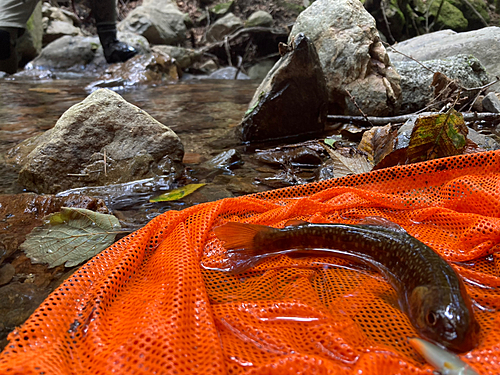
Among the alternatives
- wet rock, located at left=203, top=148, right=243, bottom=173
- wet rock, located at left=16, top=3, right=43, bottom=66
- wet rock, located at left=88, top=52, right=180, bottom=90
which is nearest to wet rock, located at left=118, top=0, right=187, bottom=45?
wet rock, located at left=16, top=3, right=43, bottom=66

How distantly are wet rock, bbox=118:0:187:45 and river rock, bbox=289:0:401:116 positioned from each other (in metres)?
12.2

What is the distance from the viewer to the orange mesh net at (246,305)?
1.10m

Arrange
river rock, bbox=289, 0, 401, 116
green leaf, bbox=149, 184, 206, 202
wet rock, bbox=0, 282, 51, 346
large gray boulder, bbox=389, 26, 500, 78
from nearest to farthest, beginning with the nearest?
wet rock, bbox=0, 282, 51, 346
green leaf, bbox=149, 184, 206, 202
river rock, bbox=289, 0, 401, 116
large gray boulder, bbox=389, 26, 500, 78

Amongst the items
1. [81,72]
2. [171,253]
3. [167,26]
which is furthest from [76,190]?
[167,26]

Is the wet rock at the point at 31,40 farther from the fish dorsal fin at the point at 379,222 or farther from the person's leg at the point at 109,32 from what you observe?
the fish dorsal fin at the point at 379,222

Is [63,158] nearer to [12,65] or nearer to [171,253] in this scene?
[171,253]

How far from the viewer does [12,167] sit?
3594 millimetres

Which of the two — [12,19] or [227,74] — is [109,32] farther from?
[227,74]

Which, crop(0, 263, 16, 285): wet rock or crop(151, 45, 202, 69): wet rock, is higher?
crop(151, 45, 202, 69): wet rock

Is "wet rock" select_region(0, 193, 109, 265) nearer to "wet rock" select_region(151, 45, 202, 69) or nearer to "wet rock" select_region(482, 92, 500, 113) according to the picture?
"wet rock" select_region(482, 92, 500, 113)

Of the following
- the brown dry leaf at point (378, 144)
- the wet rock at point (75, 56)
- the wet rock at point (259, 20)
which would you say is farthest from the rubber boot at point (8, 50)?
the wet rock at point (259, 20)

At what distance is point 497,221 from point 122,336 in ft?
6.18

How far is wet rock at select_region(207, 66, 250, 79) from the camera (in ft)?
45.2

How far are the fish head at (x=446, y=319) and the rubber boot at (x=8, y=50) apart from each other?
420 inches
